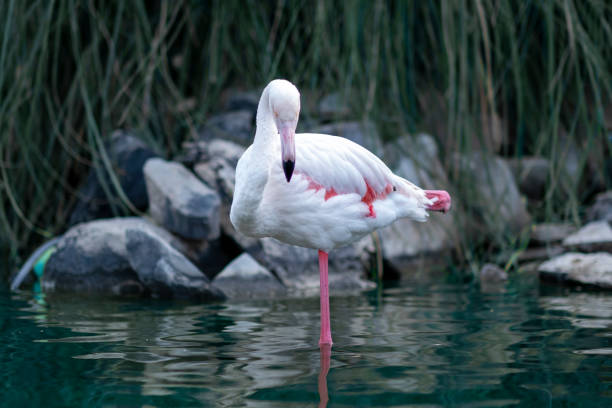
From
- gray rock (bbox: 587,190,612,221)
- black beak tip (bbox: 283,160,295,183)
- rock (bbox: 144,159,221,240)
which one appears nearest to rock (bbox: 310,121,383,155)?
rock (bbox: 144,159,221,240)

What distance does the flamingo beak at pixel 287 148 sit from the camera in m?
2.84

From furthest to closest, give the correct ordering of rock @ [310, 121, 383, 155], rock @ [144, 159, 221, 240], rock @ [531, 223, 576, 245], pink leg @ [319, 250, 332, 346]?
rock @ [531, 223, 576, 245], rock @ [310, 121, 383, 155], rock @ [144, 159, 221, 240], pink leg @ [319, 250, 332, 346]

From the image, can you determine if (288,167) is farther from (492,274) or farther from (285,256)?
(492,274)

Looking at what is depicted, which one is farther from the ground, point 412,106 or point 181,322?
point 412,106

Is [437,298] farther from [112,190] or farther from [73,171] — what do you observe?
[73,171]

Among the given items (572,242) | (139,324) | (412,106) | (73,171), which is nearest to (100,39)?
(73,171)

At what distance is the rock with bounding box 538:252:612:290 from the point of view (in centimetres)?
444

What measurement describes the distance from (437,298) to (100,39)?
11.1ft

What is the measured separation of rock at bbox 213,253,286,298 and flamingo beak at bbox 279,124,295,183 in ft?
5.86

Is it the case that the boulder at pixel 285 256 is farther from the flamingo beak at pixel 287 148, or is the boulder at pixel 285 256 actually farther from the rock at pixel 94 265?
the flamingo beak at pixel 287 148

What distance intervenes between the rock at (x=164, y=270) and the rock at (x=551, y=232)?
8.74 ft

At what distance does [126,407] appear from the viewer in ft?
7.36

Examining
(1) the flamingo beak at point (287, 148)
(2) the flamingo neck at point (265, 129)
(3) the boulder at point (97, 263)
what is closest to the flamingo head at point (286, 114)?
(1) the flamingo beak at point (287, 148)

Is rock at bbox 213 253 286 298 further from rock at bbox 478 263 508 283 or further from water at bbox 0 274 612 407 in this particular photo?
rock at bbox 478 263 508 283
